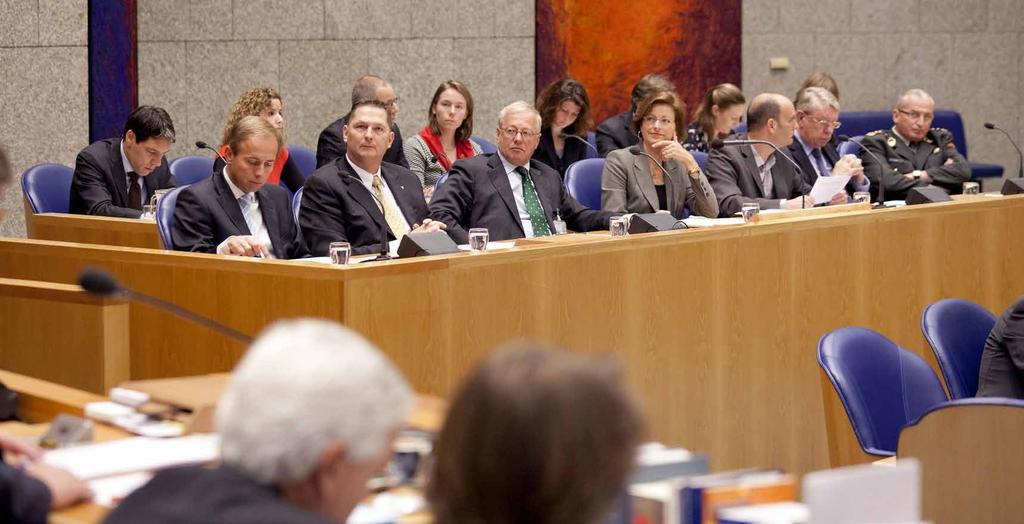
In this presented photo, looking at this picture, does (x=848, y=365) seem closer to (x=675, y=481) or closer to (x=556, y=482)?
(x=675, y=481)

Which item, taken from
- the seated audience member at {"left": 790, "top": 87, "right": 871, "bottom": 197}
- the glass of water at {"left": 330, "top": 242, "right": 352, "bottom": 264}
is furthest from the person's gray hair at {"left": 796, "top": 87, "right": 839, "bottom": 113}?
the glass of water at {"left": 330, "top": 242, "right": 352, "bottom": 264}

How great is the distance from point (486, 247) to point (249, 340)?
75.3 inches

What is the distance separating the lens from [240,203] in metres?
5.22

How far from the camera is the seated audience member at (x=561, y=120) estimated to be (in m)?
8.30

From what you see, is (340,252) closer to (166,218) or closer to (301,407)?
(166,218)

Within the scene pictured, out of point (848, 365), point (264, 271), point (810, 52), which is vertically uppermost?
point (810, 52)

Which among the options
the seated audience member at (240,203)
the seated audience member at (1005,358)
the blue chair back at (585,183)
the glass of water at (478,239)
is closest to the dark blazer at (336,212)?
the seated audience member at (240,203)

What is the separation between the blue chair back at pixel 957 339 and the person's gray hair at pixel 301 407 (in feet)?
9.56

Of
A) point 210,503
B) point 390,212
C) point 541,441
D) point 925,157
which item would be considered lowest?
point 210,503

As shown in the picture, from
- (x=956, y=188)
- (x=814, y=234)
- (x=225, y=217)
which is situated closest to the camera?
(x=225, y=217)

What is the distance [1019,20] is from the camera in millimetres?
12414

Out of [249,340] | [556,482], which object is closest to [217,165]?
[249,340]

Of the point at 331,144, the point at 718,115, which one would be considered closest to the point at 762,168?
the point at 718,115

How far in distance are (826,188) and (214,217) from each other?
2867 mm
